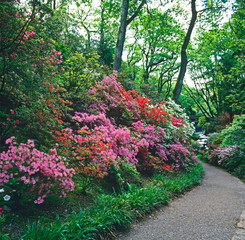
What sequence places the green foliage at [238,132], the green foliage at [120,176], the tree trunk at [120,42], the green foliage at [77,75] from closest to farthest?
the green foliage at [120,176] < the green foliage at [77,75] < the green foliage at [238,132] < the tree trunk at [120,42]

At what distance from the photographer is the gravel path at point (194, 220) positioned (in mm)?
3061

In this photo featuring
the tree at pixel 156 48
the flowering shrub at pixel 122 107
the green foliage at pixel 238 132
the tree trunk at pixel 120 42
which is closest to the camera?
the flowering shrub at pixel 122 107

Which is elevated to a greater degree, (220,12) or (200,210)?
(220,12)

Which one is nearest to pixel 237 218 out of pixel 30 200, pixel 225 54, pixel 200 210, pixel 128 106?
pixel 200 210

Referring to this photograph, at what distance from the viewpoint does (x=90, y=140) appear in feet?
12.7

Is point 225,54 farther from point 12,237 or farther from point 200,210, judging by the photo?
point 12,237

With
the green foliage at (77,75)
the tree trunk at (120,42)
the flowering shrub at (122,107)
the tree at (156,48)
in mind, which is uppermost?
the tree at (156,48)

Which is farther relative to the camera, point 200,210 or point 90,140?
point 200,210

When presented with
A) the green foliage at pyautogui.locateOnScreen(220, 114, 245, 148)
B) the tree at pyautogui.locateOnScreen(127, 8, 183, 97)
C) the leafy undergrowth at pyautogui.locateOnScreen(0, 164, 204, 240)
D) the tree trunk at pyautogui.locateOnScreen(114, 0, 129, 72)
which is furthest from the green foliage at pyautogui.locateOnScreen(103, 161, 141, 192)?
the tree at pyautogui.locateOnScreen(127, 8, 183, 97)

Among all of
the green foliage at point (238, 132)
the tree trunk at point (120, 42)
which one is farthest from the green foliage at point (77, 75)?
the green foliage at point (238, 132)

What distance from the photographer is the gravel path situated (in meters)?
3.06

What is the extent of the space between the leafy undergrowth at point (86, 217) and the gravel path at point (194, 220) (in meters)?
0.21

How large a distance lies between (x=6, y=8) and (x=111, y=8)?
35.6ft

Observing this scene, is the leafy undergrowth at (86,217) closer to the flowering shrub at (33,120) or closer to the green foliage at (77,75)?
the flowering shrub at (33,120)
